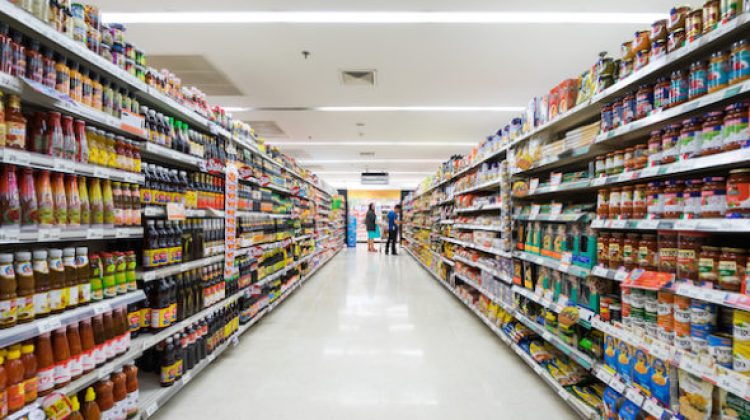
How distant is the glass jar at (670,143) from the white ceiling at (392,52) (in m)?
2.74

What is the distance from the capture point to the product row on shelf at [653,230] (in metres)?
1.39

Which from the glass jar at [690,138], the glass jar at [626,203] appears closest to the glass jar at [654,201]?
the glass jar at [626,203]

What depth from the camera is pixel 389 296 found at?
592 centimetres

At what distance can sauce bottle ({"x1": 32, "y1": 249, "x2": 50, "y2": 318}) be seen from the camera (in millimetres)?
1490

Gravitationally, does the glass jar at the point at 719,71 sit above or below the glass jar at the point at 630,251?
above

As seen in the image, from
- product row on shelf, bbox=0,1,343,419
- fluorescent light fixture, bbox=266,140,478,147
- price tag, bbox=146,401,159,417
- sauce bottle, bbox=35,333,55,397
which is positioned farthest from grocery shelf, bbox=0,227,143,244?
fluorescent light fixture, bbox=266,140,478,147

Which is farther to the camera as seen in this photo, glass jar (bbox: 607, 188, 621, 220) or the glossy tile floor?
the glossy tile floor

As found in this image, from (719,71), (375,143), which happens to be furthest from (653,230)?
(375,143)

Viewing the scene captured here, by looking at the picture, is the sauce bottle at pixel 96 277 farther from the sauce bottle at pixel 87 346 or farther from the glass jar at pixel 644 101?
the glass jar at pixel 644 101

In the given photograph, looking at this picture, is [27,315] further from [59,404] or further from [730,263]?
[730,263]

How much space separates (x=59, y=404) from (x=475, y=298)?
4354mm

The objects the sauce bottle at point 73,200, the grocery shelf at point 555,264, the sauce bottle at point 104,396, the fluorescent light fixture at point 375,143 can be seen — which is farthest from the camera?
the fluorescent light fixture at point 375,143

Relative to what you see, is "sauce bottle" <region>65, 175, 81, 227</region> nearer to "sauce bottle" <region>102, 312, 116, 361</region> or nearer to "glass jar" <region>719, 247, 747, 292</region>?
"sauce bottle" <region>102, 312, 116, 361</region>

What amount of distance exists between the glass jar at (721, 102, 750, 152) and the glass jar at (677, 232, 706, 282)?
413mm
